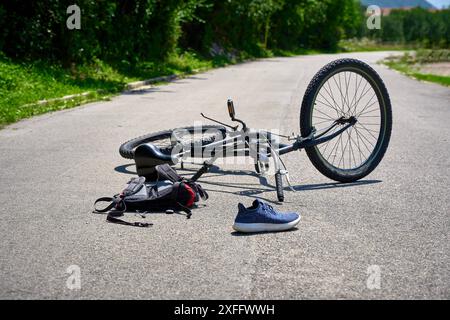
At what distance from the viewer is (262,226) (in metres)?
4.13

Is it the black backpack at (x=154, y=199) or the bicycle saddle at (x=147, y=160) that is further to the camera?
the bicycle saddle at (x=147, y=160)

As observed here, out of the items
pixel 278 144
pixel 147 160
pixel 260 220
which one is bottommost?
pixel 260 220

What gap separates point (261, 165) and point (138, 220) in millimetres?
1639

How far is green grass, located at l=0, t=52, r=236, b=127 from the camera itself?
35.5 ft

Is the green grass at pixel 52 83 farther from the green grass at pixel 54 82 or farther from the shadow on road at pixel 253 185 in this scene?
the shadow on road at pixel 253 185

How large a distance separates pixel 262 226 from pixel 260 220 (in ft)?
0.15

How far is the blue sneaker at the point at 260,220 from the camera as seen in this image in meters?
4.11

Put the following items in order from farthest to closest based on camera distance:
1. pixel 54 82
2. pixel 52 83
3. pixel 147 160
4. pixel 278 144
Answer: pixel 54 82 → pixel 52 83 → pixel 278 144 → pixel 147 160
